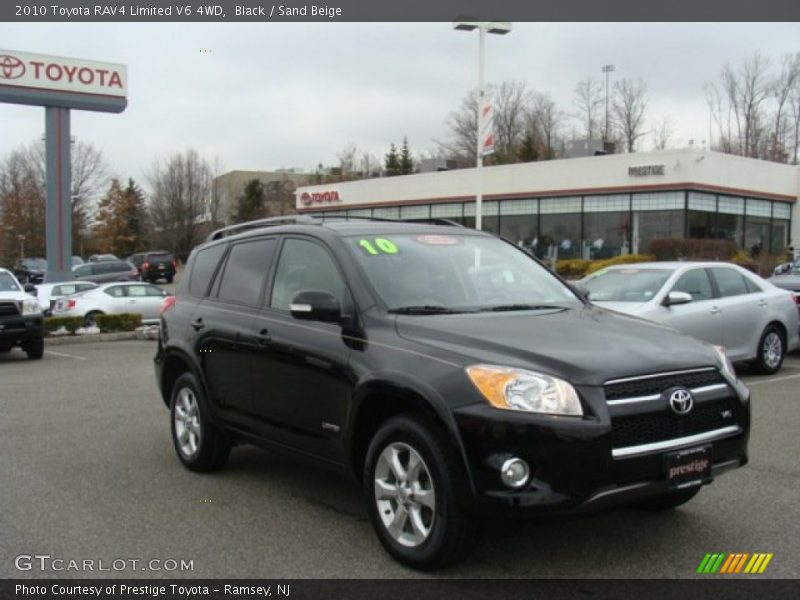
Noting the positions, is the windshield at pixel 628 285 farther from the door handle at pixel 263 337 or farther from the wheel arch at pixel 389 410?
the wheel arch at pixel 389 410

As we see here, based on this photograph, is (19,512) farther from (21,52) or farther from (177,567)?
(21,52)

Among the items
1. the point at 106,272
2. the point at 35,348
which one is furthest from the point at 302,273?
the point at 106,272

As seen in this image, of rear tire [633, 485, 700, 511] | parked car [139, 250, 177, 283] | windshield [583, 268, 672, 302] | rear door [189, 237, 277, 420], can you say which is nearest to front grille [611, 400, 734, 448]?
rear tire [633, 485, 700, 511]

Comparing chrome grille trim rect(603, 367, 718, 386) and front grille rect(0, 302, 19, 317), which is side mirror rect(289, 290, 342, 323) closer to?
chrome grille trim rect(603, 367, 718, 386)

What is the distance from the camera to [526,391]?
153 inches

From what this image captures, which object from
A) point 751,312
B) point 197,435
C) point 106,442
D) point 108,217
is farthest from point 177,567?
point 108,217

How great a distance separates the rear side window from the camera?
662 cm

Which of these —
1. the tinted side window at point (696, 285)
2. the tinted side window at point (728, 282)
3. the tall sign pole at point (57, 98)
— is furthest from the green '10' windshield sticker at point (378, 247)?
the tall sign pole at point (57, 98)

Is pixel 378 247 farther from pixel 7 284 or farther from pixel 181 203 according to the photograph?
pixel 181 203

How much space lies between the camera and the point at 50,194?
33094 mm

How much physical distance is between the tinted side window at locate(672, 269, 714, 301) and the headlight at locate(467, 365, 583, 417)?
7123 millimetres

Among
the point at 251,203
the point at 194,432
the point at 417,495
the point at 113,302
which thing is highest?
the point at 251,203

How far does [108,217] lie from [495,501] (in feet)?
252

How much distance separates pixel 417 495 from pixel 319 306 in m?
1.25
